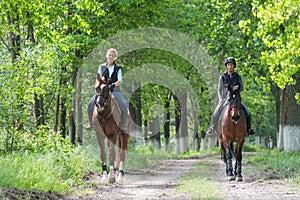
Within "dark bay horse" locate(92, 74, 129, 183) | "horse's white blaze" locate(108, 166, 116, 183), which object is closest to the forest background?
"dark bay horse" locate(92, 74, 129, 183)

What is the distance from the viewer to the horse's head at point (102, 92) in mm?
12430

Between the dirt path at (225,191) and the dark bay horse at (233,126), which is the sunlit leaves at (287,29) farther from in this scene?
the dirt path at (225,191)

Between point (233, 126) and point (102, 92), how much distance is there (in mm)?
3539

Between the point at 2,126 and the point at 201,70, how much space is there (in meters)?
20.3

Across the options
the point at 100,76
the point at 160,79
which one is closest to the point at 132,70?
the point at 160,79

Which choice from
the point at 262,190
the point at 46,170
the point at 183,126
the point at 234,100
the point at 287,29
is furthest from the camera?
the point at 183,126

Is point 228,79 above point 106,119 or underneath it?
above

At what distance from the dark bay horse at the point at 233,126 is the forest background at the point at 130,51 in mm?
3606

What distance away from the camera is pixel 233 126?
13.1 m

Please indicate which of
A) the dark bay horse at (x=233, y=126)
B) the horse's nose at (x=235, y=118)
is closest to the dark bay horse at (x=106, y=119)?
the dark bay horse at (x=233, y=126)

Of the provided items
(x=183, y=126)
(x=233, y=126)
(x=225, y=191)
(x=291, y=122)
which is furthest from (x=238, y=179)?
(x=183, y=126)

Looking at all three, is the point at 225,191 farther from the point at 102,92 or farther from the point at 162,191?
the point at 102,92

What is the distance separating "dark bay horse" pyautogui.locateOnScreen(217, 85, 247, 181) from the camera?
12742mm

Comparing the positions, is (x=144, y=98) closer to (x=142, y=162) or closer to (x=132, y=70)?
(x=132, y=70)
